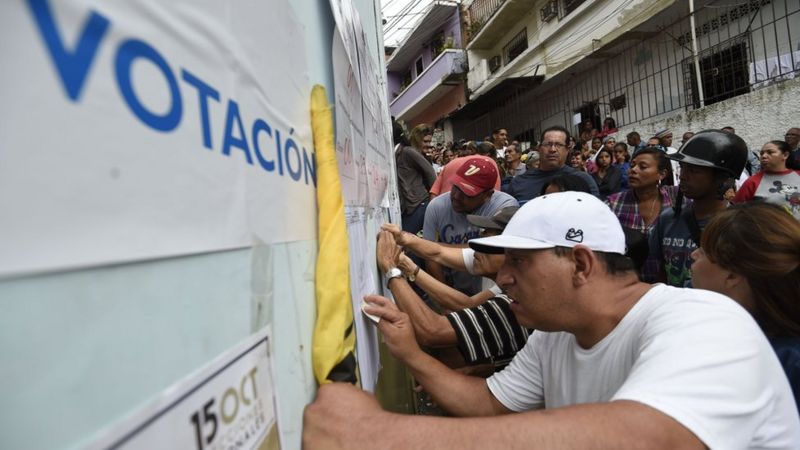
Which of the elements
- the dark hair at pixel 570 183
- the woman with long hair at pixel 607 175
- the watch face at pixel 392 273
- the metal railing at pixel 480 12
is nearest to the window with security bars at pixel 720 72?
the woman with long hair at pixel 607 175

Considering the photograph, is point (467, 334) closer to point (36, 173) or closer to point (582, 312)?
point (582, 312)

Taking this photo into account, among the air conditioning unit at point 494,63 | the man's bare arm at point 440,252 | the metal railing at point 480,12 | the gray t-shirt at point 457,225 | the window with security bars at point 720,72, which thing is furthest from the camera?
the air conditioning unit at point 494,63

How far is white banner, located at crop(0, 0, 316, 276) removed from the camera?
0.29 meters

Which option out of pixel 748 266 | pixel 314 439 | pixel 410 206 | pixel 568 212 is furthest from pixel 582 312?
pixel 410 206

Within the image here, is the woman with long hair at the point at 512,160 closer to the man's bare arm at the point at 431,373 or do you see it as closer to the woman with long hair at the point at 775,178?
the woman with long hair at the point at 775,178

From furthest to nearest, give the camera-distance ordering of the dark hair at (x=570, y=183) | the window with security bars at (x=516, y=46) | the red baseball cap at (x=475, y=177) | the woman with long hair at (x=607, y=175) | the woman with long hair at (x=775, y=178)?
the window with security bars at (x=516, y=46) → the woman with long hair at (x=607, y=175) → the woman with long hair at (x=775, y=178) → the dark hair at (x=570, y=183) → the red baseball cap at (x=475, y=177)

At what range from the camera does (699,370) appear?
2.87 feet

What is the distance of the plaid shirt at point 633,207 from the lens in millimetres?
3102

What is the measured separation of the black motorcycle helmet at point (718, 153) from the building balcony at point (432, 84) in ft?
41.8

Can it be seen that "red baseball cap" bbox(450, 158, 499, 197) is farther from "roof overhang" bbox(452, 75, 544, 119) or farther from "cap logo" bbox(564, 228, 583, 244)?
"roof overhang" bbox(452, 75, 544, 119)

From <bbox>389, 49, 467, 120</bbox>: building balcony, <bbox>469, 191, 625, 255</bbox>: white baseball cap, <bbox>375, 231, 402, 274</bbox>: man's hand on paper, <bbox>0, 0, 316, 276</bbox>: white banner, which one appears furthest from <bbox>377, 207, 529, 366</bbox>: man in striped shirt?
<bbox>389, 49, 467, 120</bbox>: building balcony

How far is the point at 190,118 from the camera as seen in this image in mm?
463

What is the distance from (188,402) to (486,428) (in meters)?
0.55

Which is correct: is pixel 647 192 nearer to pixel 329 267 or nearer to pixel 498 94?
pixel 329 267
